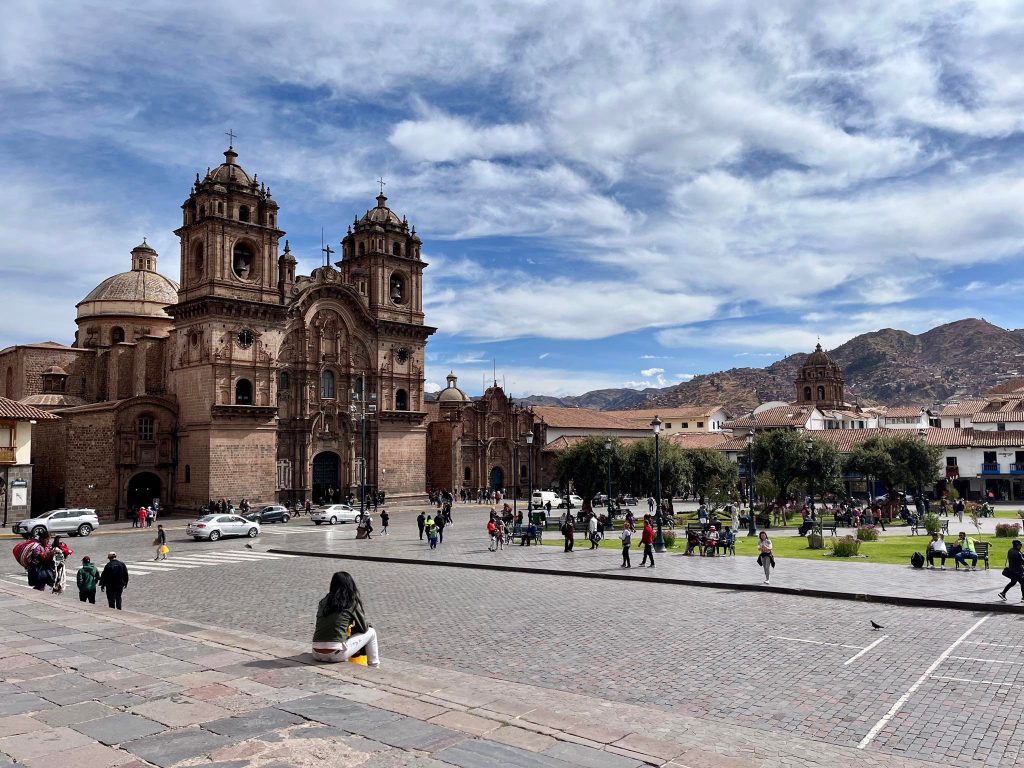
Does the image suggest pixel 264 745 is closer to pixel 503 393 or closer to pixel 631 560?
pixel 631 560

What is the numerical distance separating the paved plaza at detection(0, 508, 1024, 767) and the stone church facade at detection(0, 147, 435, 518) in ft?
79.8

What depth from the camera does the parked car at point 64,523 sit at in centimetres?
3516

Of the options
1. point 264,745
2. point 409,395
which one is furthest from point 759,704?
point 409,395

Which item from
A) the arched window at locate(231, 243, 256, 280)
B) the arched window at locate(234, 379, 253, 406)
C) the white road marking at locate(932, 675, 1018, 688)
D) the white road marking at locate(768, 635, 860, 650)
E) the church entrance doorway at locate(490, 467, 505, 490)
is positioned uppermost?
the arched window at locate(231, 243, 256, 280)

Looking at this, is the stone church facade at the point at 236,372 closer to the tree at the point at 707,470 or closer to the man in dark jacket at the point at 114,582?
the tree at the point at 707,470

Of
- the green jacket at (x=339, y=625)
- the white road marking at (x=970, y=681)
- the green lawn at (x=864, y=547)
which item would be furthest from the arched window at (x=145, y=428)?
the white road marking at (x=970, y=681)

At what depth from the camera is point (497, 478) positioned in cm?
6988

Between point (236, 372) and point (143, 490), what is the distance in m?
9.27

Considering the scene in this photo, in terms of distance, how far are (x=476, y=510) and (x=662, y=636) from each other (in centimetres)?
4165

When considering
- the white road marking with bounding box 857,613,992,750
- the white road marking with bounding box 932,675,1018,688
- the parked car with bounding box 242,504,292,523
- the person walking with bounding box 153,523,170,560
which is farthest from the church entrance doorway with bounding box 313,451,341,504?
the white road marking with bounding box 932,675,1018,688

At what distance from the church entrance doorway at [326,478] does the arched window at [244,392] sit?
6.99 meters

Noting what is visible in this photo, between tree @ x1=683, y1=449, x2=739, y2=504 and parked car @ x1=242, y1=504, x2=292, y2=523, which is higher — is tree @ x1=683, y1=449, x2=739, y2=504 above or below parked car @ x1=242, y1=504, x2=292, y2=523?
above

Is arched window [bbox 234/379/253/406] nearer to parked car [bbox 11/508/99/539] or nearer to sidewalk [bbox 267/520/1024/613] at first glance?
parked car [bbox 11/508/99/539]

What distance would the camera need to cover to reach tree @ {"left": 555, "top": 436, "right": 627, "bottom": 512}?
135ft
